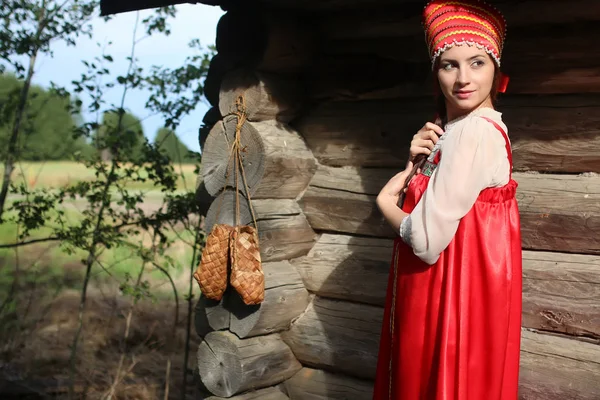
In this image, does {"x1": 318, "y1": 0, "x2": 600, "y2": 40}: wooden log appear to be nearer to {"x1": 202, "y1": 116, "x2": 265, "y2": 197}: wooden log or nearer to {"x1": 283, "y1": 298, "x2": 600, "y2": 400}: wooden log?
{"x1": 202, "y1": 116, "x2": 265, "y2": 197}: wooden log

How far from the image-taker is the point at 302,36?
3453mm

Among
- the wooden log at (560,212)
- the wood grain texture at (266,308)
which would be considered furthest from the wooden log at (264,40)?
the wooden log at (560,212)

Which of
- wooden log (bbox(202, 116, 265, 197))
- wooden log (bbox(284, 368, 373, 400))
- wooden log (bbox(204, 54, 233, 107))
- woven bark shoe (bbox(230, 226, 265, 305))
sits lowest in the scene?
wooden log (bbox(284, 368, 373, 400))

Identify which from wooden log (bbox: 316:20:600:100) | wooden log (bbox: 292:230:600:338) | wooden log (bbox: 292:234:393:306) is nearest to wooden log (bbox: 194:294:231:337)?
wooden log (bbox: 292:234:393:306)

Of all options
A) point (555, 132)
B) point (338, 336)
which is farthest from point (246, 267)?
point (555, 132)

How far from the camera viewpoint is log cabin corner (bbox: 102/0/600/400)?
2867 millimetres

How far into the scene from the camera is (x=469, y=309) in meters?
2.32

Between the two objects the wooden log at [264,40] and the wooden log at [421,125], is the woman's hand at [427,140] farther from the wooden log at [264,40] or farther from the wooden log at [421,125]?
the wooden log at [264,40]

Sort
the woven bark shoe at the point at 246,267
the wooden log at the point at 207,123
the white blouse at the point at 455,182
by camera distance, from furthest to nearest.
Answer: the wooden log at the point at 207,123 < the woven bark shoe at the point at 246,267 < the white blouse at the point at 455,182

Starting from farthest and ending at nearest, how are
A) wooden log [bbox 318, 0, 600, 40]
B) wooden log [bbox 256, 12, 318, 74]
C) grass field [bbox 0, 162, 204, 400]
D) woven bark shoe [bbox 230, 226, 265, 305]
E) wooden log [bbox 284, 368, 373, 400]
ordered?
grass field [bbox 0, 162, 204, 400] → wooden log [bbox 284, 368, 373, 400] → wooden log [bbox 256, 12, 318, 74] → woven bark shoe [bbox 230, 226, 265, 305] → wooden log [bbox 318, 0, 600, 40]

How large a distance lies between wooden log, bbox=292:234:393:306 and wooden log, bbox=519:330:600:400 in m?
0.71

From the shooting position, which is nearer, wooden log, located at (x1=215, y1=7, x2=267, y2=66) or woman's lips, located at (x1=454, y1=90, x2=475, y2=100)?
woman's lips, located at (x1=454, y1=90, x2=475, y2=100)

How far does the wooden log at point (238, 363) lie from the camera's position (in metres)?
3.32

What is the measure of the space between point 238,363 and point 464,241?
55.5 inches
